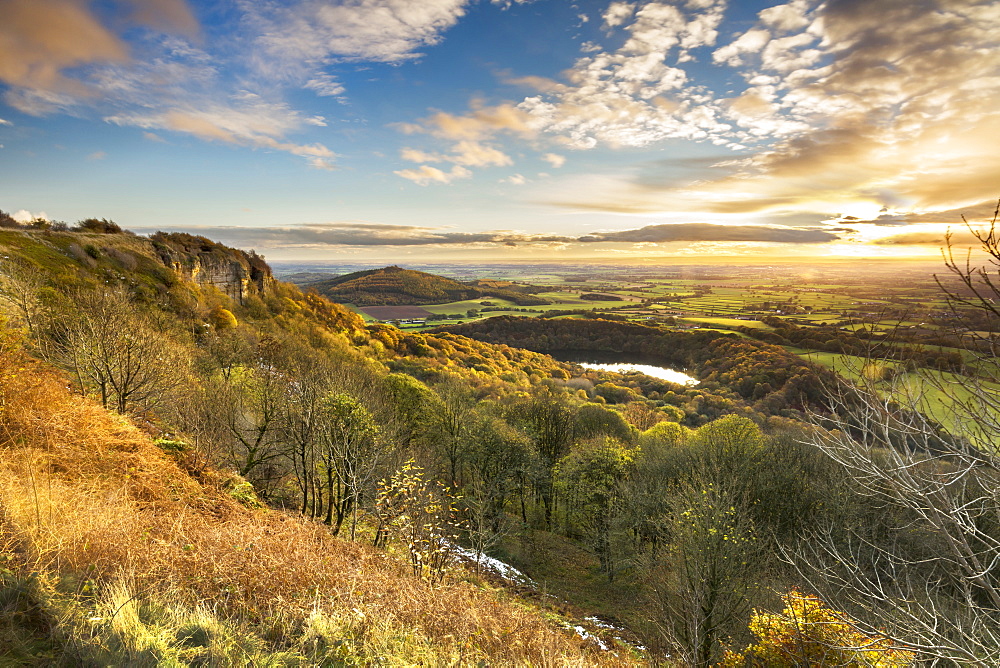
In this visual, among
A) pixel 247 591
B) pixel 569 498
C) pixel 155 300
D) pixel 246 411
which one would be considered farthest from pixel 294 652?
pixel 155 300

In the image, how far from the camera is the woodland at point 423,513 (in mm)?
4598

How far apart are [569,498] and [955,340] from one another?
23.9m

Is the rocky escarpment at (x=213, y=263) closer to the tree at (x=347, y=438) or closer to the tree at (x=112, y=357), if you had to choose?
the tree at (x=112, y=357)

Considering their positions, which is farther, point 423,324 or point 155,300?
point 423,324

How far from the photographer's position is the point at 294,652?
4664 millimetres

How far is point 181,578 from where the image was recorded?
17.9 feet

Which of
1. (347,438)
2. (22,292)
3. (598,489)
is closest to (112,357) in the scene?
(22,292)

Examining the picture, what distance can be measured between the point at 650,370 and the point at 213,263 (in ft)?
308

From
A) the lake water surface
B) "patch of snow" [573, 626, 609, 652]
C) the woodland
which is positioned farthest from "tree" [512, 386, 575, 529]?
the lake water surface

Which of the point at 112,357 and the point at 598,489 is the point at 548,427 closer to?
the point at 598,489

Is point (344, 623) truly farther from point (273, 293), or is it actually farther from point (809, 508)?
point (273, 293)

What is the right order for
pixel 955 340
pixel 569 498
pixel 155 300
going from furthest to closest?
pixel 155 300
pixel 569 498
pixel 955 340

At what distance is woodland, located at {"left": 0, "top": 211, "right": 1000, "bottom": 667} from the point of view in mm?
4598

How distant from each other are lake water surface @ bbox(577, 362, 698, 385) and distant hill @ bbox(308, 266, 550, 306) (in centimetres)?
5317
